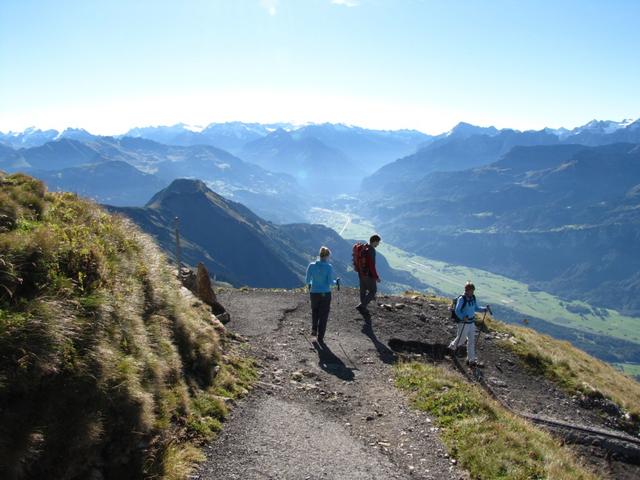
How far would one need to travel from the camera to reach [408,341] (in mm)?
19156

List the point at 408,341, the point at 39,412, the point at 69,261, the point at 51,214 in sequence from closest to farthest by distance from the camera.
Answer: the point at 39,412
the point at 69,261
the point at 51,214
the point at 408,341

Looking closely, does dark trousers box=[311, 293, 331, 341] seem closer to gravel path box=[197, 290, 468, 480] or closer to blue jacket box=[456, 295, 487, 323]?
gravel path box=[197, 290, 468, 480]

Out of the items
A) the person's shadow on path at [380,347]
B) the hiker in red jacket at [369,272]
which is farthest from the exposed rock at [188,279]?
the person's shadow on path at [380,347]

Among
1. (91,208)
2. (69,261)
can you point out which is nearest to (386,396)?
(69,261)

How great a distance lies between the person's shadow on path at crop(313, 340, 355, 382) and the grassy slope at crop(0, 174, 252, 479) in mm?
4258

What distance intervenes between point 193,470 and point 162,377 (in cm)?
195

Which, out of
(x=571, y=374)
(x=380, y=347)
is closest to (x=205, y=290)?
(x=380, y=347)

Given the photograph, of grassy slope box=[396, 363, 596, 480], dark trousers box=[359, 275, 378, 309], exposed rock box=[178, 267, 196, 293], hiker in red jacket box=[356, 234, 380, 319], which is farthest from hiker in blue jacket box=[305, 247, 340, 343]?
exposed rock box=[178, 267, 196, 293]

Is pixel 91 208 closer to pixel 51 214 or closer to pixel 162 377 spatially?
pixel 51 214

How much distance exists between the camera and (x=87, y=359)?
704 cm

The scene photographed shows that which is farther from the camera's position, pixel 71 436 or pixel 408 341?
pixel 408 341

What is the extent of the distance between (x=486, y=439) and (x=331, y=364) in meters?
6.84

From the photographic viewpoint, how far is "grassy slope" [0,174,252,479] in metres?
6.15

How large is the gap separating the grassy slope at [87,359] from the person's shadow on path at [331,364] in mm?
4258
